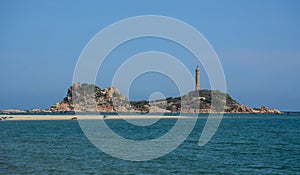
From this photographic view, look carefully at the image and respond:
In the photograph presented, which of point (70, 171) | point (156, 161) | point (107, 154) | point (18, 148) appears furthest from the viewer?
point (18, 148)

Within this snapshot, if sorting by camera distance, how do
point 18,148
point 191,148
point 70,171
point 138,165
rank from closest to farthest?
1. point 70,171
2. point 138,165
3. point 18,148
4. point 191,148

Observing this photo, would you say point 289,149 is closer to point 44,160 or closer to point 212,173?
point 212,173

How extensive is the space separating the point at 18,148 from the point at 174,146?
16.7m

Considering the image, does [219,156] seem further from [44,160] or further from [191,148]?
[44,160]

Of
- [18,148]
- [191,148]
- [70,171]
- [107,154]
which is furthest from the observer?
[191,148]

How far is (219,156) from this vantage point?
144ft

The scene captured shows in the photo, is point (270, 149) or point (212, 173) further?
point (270, 149)

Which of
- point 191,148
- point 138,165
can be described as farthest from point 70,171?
point 191,148

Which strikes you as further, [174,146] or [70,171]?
[174,146]

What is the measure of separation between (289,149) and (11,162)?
30.0 m

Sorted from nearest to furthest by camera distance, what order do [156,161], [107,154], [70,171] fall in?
[70,171] < [156,161] < [107,154]

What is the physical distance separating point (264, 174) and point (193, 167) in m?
5.53

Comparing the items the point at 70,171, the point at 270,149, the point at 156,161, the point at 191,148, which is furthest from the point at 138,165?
the point at 270,149

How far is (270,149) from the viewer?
51.5 metres
